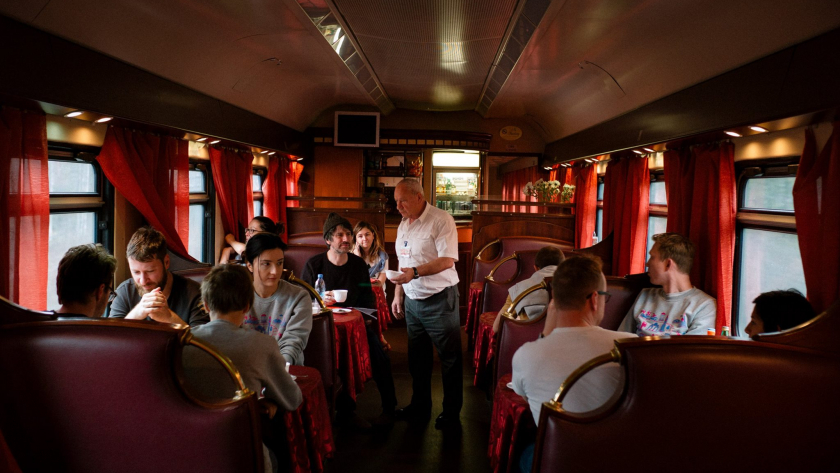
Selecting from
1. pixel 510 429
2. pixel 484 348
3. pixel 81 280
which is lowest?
pixel 484 348

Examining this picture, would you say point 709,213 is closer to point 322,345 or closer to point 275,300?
point 322,345

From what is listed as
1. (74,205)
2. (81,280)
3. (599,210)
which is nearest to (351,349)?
(81,280)

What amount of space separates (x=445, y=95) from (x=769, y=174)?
553 cm

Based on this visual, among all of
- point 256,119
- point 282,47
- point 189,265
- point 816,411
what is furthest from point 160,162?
point 816,411

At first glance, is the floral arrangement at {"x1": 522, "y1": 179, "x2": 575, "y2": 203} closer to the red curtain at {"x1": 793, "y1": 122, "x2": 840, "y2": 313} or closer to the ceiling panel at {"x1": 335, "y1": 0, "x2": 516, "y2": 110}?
the ceiling panel at {"x1": 335, "y1": 0, "x2": 516, "y2": 110}

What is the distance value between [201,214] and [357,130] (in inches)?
141

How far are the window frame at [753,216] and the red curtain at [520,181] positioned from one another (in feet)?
13.9

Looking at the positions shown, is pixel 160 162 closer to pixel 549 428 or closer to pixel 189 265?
pixel 189 265

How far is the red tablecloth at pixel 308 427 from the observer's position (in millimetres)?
2332

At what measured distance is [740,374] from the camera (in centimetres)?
167

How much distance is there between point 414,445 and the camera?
367 centimetres

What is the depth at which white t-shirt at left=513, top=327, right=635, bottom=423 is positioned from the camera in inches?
72.8

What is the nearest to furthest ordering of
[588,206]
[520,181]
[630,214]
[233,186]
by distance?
[630,214] < [233,186] < [588,206] < [520,181]

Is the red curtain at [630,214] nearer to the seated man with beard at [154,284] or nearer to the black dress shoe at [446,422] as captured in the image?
the black dress shoe at [446,422]
